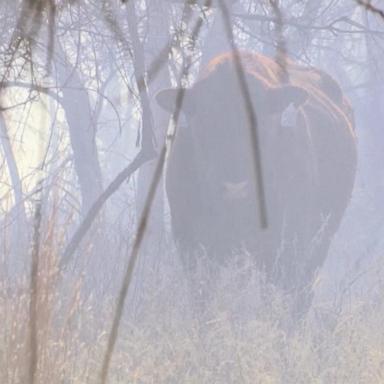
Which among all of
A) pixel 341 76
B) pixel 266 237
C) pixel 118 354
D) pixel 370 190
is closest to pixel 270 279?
pixel 266 237

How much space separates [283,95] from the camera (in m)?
7.27

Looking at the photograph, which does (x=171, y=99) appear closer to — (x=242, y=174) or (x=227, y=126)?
(x=227, y=126)

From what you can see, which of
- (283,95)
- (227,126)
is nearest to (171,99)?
(227,126)

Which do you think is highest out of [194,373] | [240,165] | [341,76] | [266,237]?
[341,76]

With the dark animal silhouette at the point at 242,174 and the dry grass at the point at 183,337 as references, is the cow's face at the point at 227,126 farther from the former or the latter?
the dry grass at the point at 183,337

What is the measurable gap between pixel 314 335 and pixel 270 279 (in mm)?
1163

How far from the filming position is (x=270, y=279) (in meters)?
6.89

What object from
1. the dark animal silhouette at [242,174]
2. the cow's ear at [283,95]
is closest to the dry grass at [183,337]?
the dark animal silhouette at [242,174]

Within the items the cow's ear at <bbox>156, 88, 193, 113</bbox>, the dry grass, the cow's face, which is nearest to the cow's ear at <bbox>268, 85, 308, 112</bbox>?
the cow's face

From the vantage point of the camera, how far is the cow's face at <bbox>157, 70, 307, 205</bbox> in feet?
22.3

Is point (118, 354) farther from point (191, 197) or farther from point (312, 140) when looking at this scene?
point (312, 140)

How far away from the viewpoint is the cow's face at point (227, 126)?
22.3 ft

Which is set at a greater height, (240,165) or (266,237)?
(240,165)

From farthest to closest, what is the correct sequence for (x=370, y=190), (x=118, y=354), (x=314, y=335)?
(x=370, y=190) → (x=314, y=335) → (x=118, y=354)
